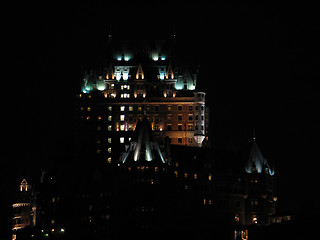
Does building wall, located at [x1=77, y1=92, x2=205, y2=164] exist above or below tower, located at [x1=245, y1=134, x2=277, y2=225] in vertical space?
above

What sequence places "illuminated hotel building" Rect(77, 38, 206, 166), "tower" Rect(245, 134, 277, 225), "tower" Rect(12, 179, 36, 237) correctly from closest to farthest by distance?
"tower" Rect(245, 134, 277, 225) → "tower" Rect(12, 179, 36, 237) → "illuminated hotel building" Rect(77, 38, 206, 166)

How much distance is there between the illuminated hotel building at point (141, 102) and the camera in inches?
4815

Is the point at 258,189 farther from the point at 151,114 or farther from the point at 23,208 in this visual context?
the point at 23,208

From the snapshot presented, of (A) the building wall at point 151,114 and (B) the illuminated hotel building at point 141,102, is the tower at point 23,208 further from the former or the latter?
(A) the building wall at point 151,114

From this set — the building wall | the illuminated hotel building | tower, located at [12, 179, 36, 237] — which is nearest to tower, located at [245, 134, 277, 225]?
the building wall

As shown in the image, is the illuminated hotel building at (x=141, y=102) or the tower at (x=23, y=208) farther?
the illuminated hotel building at (x=141, y=102)

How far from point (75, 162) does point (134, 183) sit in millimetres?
15928

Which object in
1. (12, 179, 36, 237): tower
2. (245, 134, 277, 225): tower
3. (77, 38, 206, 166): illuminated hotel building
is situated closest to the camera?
(245, 134, 277, 225): tower

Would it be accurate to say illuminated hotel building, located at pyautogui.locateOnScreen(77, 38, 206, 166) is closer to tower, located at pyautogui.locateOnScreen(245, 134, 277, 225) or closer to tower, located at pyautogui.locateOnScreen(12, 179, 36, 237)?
tower, located at pyautogui.locateOnScreen(12, 179, 36, 237)

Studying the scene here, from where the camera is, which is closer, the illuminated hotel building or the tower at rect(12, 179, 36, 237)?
the tower at rect(12, 179, 36, 237)

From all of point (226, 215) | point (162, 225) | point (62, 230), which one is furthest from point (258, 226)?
point (62, 230)

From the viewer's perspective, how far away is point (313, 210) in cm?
11912

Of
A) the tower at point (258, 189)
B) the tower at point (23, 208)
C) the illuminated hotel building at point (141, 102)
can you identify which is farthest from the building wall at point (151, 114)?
the tower at point (23, 208)

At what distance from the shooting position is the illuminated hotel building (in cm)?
12231
